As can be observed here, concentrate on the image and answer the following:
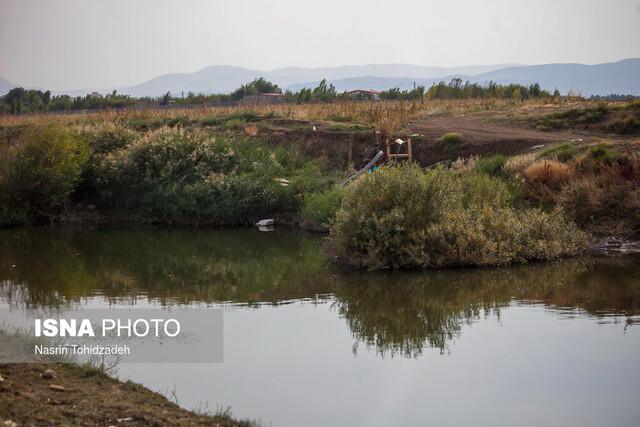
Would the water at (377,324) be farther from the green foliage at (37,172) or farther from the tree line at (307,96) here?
the tree line at (307,96)

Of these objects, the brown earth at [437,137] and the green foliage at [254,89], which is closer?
the brown earth at [437,137]

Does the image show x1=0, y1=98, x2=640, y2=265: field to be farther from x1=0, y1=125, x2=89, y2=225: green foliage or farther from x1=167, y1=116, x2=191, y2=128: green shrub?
x1=167, y1=116, x2=191, y2=128: green shrub

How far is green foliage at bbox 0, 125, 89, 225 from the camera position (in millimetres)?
24203

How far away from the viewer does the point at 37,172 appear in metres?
24.3

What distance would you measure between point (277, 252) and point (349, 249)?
3.77 meters

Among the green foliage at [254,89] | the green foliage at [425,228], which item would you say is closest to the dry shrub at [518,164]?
the green foliage at [425,228]

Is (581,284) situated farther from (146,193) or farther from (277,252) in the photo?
(146,193)

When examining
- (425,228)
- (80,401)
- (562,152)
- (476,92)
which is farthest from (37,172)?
(476,92)

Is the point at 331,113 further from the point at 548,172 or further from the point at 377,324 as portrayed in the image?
the point at 377,324

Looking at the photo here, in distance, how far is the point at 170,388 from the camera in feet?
24.0

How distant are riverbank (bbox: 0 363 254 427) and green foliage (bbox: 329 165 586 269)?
27.2 feet

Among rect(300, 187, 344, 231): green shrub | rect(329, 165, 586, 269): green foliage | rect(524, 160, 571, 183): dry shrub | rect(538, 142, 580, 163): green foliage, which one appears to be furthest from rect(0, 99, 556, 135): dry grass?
rect(329, 165, 586, 269): green foliage

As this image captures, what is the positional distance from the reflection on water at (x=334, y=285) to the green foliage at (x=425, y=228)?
0.42 meters

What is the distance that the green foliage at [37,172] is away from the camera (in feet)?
79.4
